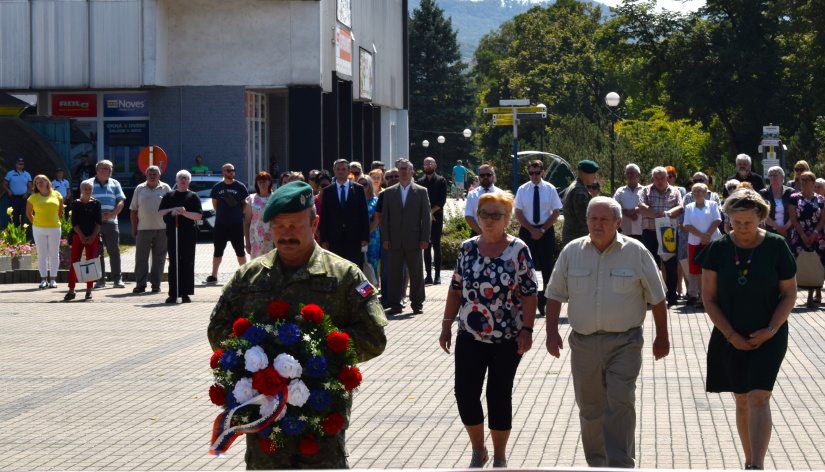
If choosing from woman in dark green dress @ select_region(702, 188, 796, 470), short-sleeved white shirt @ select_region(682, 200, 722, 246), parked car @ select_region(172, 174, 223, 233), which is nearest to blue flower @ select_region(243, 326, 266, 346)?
woman in dark green dress @ select_region(702, 188, 796, 470)

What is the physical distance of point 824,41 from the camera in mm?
45219

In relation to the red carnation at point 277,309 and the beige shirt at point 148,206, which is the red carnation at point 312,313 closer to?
the red carnation at point 277,309

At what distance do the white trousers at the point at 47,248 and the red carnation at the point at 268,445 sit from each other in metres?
14.6

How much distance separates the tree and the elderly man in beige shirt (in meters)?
84.7

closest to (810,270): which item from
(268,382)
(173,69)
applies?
(268,382)

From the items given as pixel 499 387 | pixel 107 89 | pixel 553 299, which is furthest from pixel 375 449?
pixel 107 89

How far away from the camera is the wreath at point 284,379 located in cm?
414

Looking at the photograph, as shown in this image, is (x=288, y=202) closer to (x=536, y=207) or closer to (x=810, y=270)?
(x=536, y=207)

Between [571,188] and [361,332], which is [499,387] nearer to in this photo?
[361,332]

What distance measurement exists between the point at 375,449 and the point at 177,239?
9.49m

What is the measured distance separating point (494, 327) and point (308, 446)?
2422 millimetres

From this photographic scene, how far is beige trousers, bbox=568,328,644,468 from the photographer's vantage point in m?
A: 6.07

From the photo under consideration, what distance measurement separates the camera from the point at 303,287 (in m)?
4.41

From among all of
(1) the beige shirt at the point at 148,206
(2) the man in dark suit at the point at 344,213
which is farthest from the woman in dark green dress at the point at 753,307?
(1) the beige shirt at the point at 148,206
